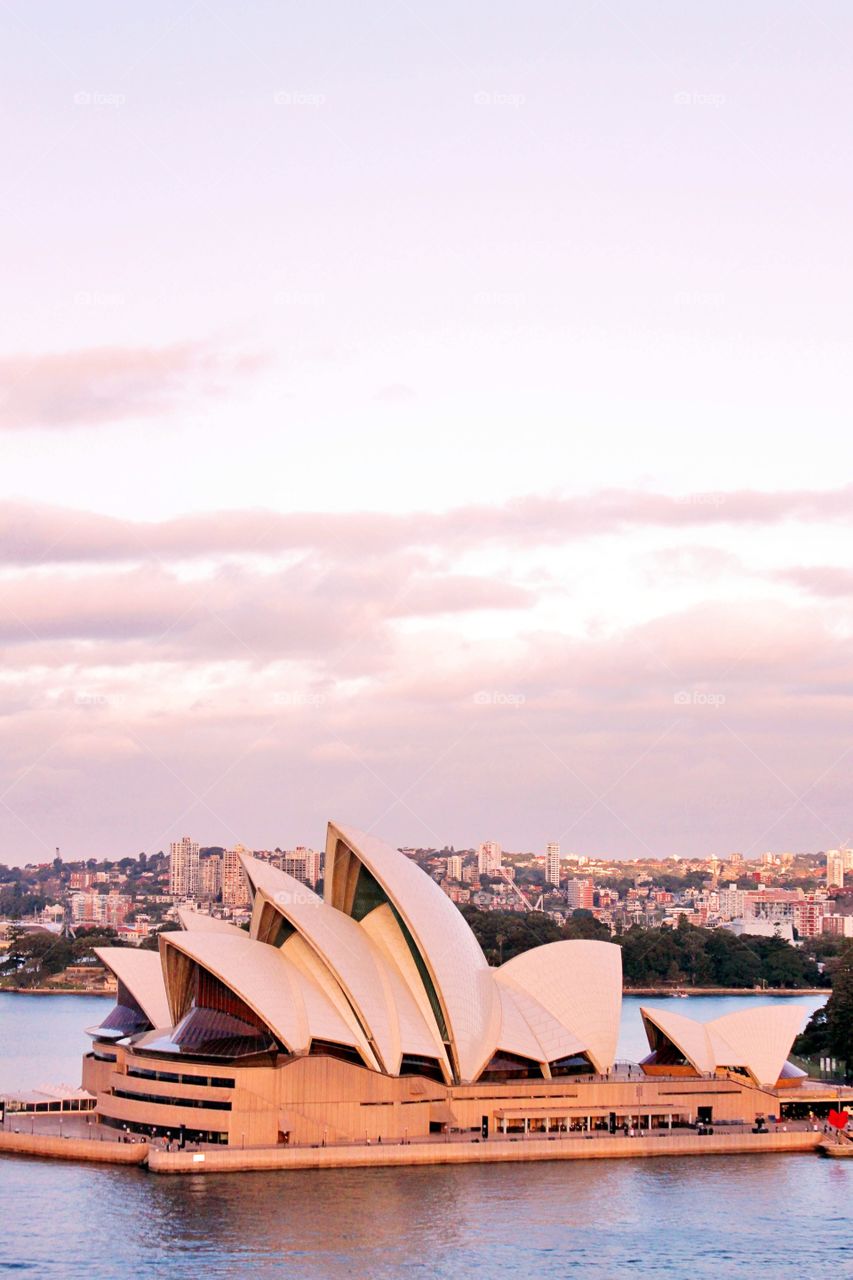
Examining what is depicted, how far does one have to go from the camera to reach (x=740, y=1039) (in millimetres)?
48500

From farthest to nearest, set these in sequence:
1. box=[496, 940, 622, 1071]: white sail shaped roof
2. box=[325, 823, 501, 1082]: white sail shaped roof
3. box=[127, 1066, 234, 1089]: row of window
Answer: box=[496, 940, 622, 1071]: white sail shaped roof
box=[325, 823, 501, 1082]: white sail shaped roof
box=[127, 1066, 234, 1089]: row of window

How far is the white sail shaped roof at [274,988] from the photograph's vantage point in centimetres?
4219

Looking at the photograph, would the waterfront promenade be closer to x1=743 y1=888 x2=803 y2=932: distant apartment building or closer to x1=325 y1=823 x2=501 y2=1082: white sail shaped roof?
x1=325 y1=823 x2=501 y2=1082: white sail shaped roof

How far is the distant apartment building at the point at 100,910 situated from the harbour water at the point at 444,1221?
141172mm

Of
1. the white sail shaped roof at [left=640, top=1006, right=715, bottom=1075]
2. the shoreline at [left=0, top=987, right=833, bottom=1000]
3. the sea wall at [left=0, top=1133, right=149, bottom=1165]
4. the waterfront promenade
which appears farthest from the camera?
the shoreline at [left=0, top=987, right=833, bottom=1000]

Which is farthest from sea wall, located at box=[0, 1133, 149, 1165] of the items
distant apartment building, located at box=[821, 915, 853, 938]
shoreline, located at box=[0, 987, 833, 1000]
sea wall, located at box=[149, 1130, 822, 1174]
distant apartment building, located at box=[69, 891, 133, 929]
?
distant apartment building, located at box=[69, 891, 133, 929]

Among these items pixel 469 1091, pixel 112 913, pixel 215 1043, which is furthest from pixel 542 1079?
pixel 112 913

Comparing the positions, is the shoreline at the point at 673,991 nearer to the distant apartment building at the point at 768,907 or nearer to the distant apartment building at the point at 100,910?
the distant apartment building at the point at 768,907

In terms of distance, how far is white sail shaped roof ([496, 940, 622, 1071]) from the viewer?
152 ft

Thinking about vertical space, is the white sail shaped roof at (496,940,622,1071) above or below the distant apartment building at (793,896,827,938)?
below

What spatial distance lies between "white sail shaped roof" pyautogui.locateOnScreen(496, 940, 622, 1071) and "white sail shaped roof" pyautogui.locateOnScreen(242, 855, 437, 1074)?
3.82 meters

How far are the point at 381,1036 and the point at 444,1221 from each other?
8.22 m

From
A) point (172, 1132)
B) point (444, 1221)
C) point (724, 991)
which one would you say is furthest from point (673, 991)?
point (444, 1221)

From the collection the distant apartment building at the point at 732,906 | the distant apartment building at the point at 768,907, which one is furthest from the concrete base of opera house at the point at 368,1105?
the distant apartment building at the point at 732,906
